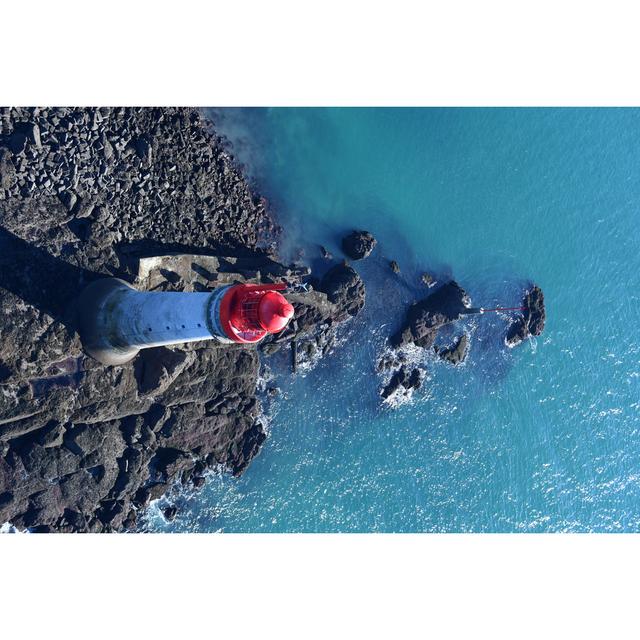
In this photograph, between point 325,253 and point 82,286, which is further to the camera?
point 325,253

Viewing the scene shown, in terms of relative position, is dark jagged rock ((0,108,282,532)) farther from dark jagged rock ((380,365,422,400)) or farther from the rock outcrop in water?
dark jagged rock ((380,365,422,400))

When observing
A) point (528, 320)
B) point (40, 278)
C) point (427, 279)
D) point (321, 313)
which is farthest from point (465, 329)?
point (40, 278)

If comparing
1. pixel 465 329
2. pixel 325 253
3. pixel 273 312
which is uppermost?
pixel 325 253

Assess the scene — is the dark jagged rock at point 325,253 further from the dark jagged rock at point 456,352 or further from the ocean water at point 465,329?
the dark jagged rock at point 456,352

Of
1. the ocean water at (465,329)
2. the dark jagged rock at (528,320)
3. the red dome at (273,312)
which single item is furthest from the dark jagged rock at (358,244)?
the red dome at (273,312)

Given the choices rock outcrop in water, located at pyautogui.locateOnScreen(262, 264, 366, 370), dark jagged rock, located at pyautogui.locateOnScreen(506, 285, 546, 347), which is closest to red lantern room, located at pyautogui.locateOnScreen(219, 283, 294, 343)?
rock outcrop in water, located at pyautogui.locateOnScreen(262, 264, 366, 370)

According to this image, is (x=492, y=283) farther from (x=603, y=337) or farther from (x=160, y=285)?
(x=160, y=285)

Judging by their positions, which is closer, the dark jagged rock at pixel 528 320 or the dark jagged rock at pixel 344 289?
the dark jagged rock at pixel 344 289

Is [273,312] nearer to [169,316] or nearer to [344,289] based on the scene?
[169,316]
